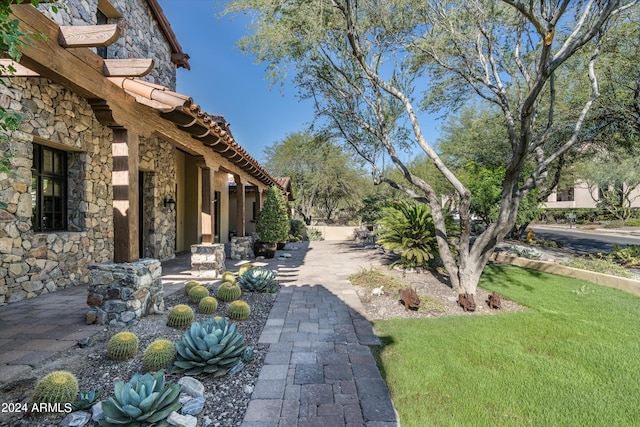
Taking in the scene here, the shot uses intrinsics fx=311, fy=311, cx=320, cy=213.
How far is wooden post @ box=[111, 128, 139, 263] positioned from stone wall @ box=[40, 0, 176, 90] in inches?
94.0

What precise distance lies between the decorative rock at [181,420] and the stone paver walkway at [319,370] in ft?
1.09

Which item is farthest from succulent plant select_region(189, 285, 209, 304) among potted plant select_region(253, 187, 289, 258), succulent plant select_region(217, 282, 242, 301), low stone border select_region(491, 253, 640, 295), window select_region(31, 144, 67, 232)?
low stone border select_region(491, 253, 640, 295)

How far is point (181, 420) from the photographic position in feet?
6.67

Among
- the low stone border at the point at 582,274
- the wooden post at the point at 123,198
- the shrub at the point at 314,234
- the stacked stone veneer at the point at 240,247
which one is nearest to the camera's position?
the wooden post at the point at 123,198

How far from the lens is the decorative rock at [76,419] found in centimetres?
200

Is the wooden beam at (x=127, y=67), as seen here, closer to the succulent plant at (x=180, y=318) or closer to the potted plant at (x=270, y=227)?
the succulent plant at (x=180, y=318)

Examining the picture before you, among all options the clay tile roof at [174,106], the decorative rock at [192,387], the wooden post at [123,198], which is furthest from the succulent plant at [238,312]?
the clay tile roof at [174,106]

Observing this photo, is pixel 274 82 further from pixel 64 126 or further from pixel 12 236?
pixel 12 236

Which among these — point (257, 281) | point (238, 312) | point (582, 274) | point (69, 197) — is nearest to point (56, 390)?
point (238, 312)

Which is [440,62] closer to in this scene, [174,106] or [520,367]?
[174,106]

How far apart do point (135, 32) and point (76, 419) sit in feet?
26.6

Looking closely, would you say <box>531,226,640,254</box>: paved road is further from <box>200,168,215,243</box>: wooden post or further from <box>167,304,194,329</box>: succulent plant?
<box>167,304,194,329</box>: succulent plant

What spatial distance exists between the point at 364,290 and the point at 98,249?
5.25 metres

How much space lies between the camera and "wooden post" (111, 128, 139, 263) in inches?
155
